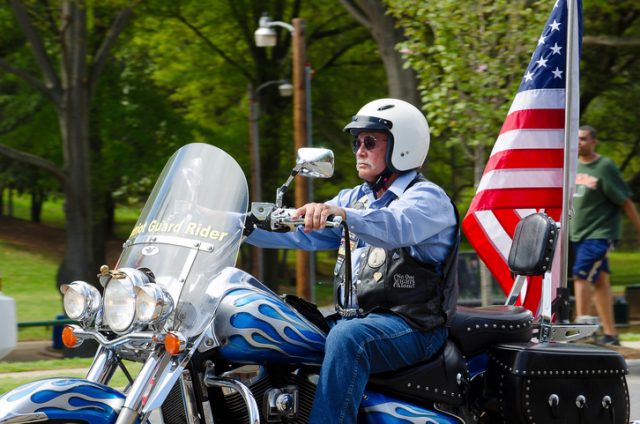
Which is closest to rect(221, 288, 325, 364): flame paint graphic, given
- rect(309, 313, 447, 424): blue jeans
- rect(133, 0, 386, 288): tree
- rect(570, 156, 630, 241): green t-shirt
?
rect(309, 313, 447, 424): blue jeans

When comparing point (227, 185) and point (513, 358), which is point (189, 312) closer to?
point (227, 185)

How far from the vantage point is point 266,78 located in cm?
2641

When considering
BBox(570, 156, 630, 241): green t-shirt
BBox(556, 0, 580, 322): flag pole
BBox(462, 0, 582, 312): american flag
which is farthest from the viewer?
BBox(570, 156, 630, 241): green t-shirt

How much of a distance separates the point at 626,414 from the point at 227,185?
2200mm

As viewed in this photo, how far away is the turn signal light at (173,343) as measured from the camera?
3871mm

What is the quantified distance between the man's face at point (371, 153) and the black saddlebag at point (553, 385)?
3.25 feet

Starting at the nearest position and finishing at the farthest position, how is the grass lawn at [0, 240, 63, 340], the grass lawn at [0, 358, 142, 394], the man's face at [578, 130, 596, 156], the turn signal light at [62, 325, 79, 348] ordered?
the turn signal light at [62, 325, 79, 348]
the grass lawn at [0, 358, 142, 394]
the man's face at [578, 130, 596, 156]
the grass lawn at [0, 240, 63, 340]

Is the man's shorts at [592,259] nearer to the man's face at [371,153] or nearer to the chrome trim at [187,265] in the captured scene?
the man's face at [371,153]

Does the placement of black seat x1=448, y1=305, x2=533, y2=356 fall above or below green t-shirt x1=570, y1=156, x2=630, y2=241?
below

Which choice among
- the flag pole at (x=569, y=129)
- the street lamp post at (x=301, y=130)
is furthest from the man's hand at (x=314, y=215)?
the street lamp post at (x=301, y=130)

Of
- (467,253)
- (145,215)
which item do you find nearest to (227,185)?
(145,215)

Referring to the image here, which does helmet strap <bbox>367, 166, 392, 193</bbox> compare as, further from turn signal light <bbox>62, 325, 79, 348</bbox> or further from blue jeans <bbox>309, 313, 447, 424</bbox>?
turn signal light <bbox>62, 325, 79, 348</bbox>

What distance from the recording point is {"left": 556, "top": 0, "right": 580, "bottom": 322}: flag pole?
626 centimetres

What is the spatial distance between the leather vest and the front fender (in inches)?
47.1
